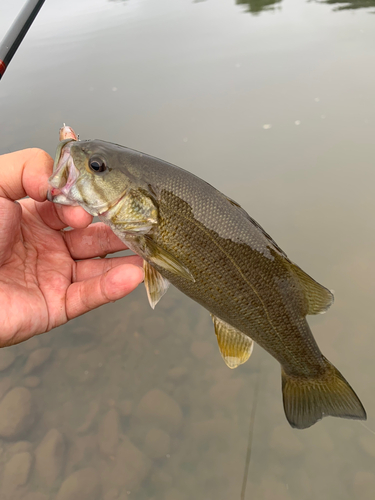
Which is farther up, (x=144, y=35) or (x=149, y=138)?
(x=144, y=35)

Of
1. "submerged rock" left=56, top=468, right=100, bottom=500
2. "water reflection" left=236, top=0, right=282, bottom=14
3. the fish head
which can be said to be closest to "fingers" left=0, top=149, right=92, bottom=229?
the fish head

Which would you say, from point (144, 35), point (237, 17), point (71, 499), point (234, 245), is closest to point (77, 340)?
point (71, 499)

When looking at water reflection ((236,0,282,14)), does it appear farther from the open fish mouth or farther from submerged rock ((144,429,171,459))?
submerged rock ((144,429,171,459))

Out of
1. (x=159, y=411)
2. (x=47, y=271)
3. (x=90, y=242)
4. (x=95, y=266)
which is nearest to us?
(x=47, y=271)

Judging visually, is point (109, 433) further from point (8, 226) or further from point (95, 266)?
point (8, 226)

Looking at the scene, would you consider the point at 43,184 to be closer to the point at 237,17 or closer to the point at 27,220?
the point at 27,220

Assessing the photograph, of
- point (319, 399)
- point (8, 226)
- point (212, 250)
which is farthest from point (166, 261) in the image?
point (319, 399)

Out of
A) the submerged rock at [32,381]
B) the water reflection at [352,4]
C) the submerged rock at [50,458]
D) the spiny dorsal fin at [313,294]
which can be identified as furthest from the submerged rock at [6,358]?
the water reflection at [352,4]
